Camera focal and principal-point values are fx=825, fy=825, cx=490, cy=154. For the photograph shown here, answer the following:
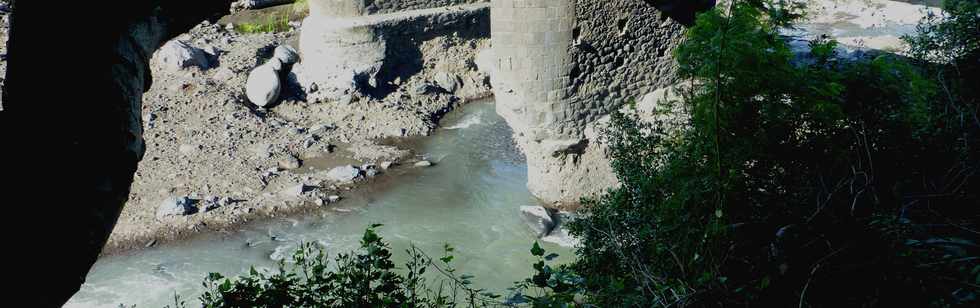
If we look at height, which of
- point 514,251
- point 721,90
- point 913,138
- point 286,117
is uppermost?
point 721,90

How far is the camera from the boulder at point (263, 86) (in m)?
12.5

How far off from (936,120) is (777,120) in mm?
1254

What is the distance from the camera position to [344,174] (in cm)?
1044

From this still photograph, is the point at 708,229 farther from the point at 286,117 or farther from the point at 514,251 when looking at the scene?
the point at 286,117

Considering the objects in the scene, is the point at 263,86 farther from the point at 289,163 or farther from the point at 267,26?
the point at 267,26

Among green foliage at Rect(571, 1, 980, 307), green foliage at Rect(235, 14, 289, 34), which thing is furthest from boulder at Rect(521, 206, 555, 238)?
green foliage at Rect(235, 14, 289, 34)

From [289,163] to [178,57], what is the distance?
3.35 metres

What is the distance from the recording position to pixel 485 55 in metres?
14.0

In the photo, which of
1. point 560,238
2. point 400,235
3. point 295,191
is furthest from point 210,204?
point 560,238

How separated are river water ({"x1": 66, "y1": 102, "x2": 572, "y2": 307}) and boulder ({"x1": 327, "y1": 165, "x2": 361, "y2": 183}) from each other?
1.13ft

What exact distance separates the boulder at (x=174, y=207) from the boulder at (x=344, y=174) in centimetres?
174

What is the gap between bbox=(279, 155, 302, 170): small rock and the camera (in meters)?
10.7

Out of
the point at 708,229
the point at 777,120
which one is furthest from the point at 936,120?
the point at 708,229

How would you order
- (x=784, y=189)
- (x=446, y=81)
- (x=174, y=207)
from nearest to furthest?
(x=784, y=189), (x=174, y=207), (x=446, y=81)
